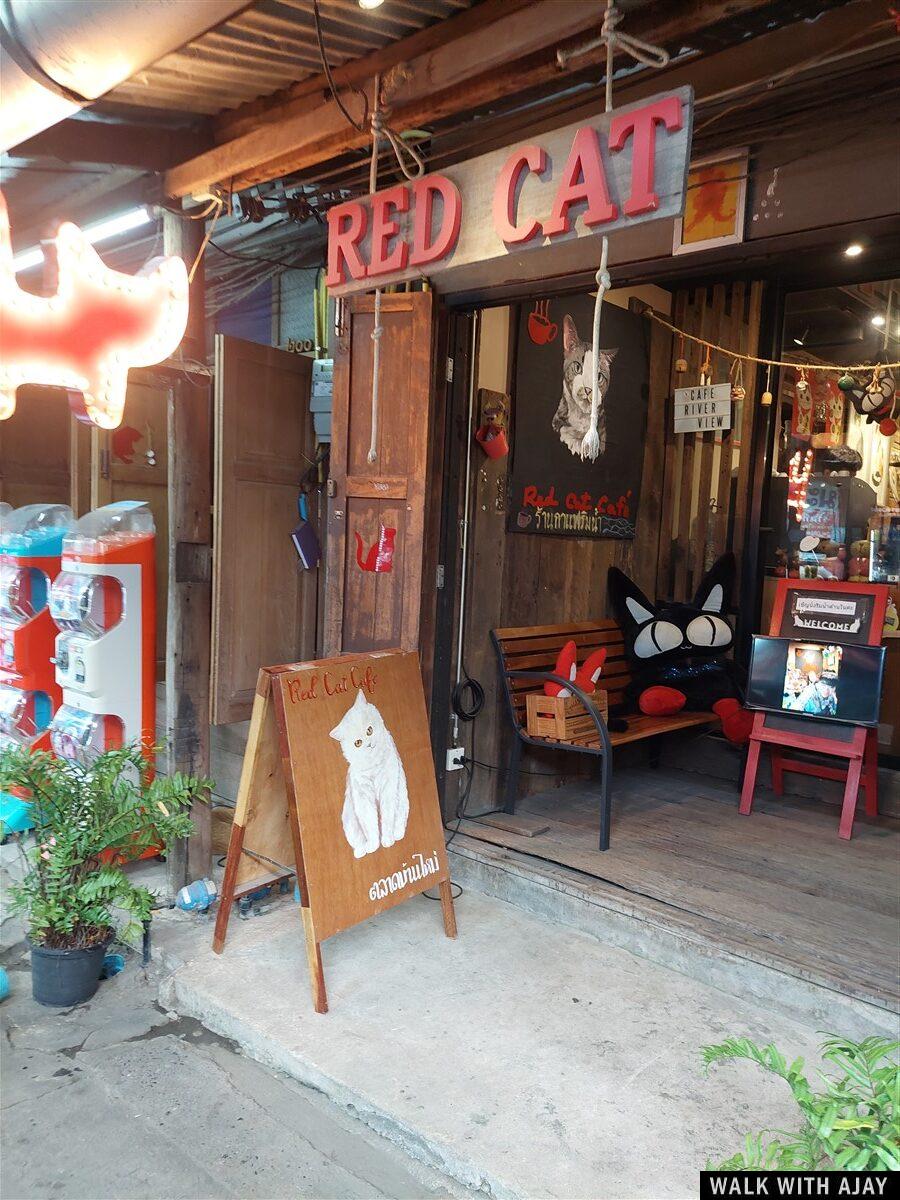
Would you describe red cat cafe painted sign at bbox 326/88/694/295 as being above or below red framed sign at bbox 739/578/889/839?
above

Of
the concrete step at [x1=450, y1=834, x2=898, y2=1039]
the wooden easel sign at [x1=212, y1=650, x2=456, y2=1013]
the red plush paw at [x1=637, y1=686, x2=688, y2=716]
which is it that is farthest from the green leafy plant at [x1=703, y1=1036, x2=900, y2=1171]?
the red plush paw at [x1=637, y1=686, x2=688, y2=716]

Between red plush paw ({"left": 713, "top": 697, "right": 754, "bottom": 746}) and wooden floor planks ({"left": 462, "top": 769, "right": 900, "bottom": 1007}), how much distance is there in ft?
1.22

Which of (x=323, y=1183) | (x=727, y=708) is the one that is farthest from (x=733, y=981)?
(x=727, y=708)

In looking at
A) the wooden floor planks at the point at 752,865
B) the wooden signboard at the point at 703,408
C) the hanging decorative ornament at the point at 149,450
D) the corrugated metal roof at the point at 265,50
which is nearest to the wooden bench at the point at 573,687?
the wooden floor planks at the point at 752,865

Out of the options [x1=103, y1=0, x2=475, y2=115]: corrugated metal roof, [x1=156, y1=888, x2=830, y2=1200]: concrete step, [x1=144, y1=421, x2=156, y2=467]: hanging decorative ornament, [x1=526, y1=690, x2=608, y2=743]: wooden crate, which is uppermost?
[x1=103, y1=0, x2=475, y2=115]: corrugated metal roof

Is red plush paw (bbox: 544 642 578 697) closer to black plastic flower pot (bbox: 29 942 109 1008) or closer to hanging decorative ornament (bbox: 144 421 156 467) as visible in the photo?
black plastic flower pot (bbox: 29 942 109 1008)

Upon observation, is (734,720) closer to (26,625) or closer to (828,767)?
(828,767)

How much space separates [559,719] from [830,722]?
1512 millimetres

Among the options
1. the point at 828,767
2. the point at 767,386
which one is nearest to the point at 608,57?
the point at 767,386

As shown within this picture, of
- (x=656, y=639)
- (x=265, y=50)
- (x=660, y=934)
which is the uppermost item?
(x=265, y=50)

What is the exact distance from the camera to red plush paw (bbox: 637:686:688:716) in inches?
206

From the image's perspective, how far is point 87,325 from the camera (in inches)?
131

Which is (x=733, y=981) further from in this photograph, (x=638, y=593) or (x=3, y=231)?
(x=3, y=231)

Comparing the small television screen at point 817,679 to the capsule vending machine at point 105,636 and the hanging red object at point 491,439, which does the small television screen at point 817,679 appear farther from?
the capsule vending machine at point 105,636
